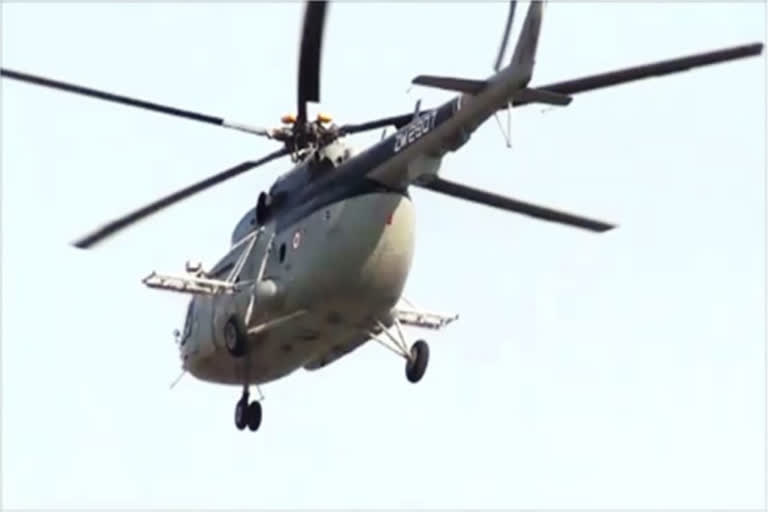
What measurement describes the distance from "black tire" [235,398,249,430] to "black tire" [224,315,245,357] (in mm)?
2618

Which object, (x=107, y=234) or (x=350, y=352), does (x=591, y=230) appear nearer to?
(x=350, y=352)

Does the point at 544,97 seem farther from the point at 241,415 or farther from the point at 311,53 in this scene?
the point at 241,415

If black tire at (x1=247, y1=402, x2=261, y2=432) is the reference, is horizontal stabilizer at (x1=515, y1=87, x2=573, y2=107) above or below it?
above

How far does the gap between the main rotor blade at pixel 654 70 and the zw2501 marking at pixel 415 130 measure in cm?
196

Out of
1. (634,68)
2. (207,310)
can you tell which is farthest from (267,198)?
(634,68)

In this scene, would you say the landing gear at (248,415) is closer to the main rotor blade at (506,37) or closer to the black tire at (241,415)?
the black tire at (241,415)

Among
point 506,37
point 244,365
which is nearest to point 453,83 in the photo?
point 506,37

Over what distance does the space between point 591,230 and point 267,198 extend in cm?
627

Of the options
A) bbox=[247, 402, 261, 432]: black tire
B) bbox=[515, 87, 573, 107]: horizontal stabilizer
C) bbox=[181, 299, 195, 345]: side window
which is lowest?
bbox=[247, 402, 261, 432]: black tire

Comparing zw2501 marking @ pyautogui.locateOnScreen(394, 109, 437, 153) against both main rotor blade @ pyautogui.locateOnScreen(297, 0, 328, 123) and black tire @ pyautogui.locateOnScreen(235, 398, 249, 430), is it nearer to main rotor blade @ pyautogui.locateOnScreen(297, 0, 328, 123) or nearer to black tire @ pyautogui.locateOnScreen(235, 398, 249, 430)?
main rotor blade @ pyautogui.locateOnScreen(297, 0, 328, 123)

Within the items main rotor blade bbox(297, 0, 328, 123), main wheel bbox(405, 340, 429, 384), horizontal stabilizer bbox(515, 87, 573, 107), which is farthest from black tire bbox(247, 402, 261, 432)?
horizontal stabilizer bbox(515, 87, 573, 107)

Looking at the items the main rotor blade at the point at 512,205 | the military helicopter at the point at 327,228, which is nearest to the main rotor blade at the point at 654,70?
the military helicopter at the point at 327,228

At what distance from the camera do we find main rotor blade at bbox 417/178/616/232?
43281 mm

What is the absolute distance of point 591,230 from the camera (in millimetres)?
44312
